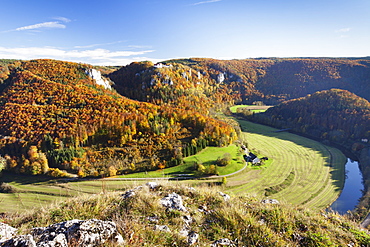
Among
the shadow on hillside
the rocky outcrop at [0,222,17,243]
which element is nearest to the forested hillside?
the shadow on hillside

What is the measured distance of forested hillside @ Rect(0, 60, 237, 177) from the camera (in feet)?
242

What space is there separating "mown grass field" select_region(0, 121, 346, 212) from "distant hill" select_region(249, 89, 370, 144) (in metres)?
37.3

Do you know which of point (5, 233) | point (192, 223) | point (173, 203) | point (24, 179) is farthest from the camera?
point (24, 179)

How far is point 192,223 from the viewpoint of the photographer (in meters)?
7.89

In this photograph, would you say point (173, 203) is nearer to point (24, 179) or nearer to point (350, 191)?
point (24, 179)

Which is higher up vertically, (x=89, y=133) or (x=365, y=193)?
(x=89, y=133)

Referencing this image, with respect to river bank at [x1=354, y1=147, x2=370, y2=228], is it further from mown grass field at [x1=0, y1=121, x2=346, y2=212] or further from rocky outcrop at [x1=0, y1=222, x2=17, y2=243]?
rocky outcrop at [x1=0, y1=222, x2=17, y2=243]

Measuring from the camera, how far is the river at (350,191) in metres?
57.9

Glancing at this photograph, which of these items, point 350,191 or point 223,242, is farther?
point 350,191

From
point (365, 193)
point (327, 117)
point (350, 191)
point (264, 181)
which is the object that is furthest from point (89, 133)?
point (327, 117)

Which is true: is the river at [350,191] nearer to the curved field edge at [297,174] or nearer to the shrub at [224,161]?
the curved field edge at [297,174]

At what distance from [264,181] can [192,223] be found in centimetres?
6870

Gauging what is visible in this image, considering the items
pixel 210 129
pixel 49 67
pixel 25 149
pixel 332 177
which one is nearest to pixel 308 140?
pixel 332 177

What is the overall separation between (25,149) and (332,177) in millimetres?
132969
